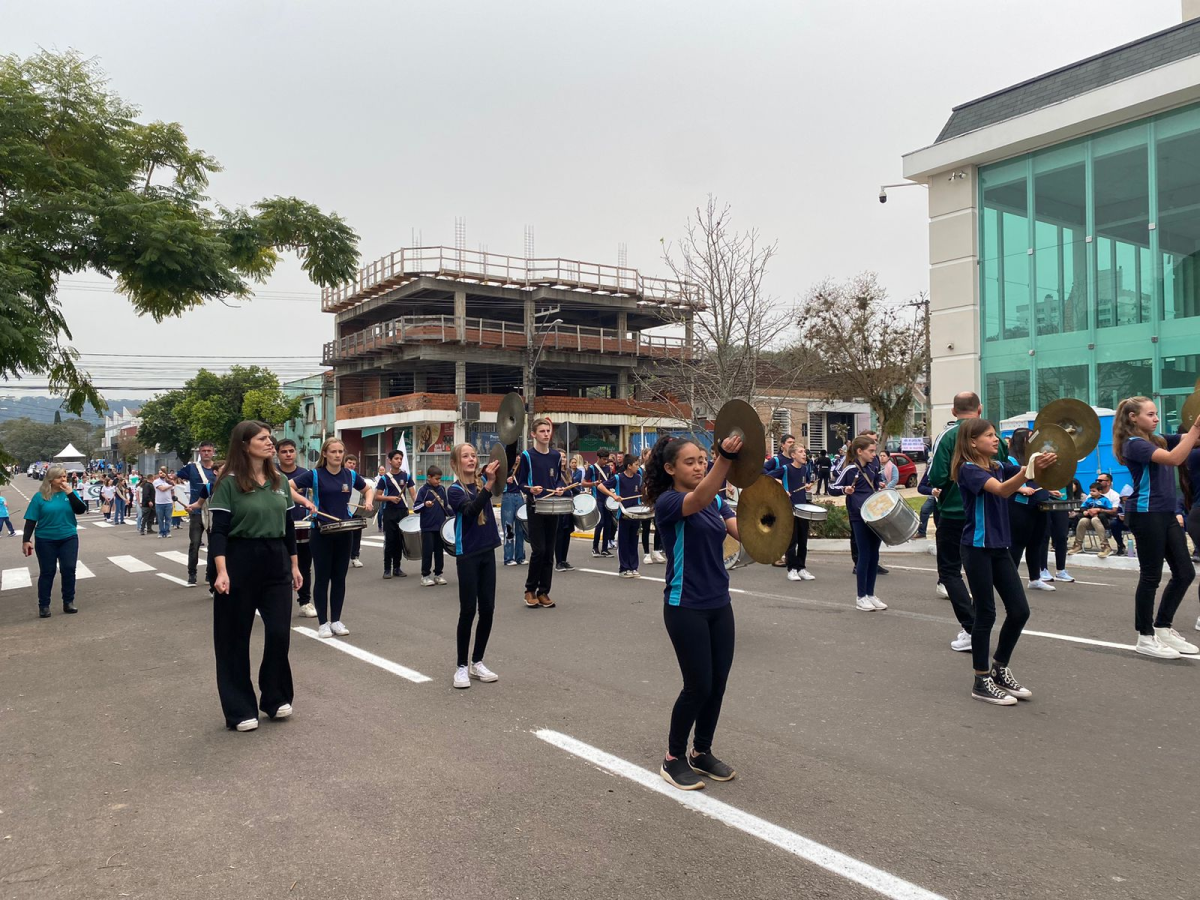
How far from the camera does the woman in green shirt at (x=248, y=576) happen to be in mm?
5477

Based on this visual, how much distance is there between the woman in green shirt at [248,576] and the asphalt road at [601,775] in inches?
10.9

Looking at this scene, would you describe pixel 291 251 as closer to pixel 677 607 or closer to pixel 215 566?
pixel 215 566

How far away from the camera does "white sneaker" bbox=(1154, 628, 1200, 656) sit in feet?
22.2

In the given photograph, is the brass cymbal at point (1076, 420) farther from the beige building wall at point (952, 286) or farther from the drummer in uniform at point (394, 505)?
the beige building wall at point (952, 286)

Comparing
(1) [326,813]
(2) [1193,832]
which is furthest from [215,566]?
(2) [1193,832]

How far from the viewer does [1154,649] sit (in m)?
6.86

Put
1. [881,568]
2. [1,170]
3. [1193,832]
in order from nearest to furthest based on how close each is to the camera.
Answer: [1193,832]
[1,170]
[881,568]

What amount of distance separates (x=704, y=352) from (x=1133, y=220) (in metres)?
10.3

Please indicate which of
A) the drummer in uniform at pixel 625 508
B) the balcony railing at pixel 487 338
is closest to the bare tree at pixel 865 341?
the balcony railing at pixel 487 338

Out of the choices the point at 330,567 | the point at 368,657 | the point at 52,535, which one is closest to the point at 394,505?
the point at 52,535

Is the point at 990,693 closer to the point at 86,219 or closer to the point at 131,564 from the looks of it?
the point at 86,219

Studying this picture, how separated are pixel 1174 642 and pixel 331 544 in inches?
287

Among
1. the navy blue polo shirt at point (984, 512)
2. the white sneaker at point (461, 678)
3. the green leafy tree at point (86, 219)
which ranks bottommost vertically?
the white sneaker at point (461, 678)

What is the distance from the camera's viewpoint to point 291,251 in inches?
644
